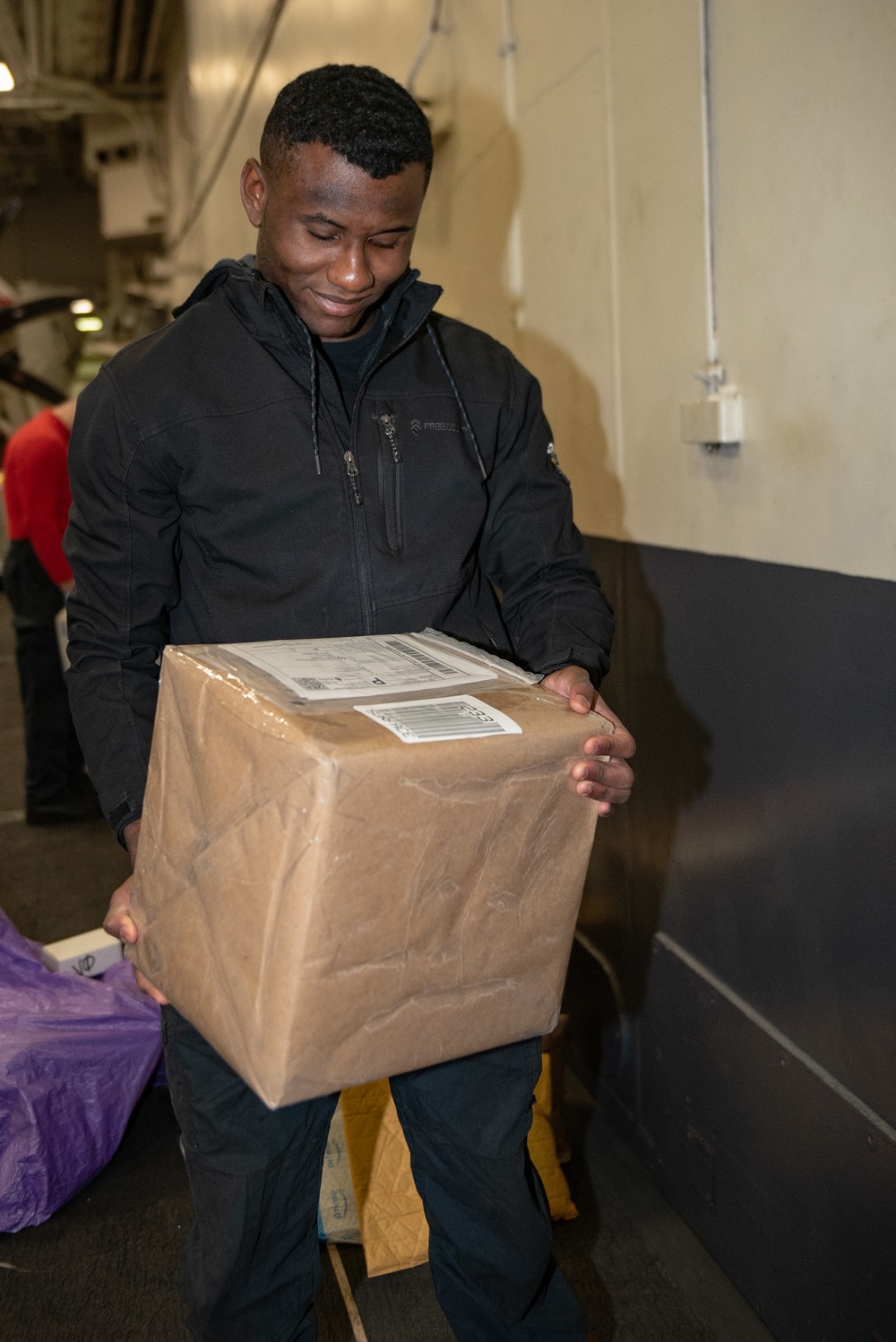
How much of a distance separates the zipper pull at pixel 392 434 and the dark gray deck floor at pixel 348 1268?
1.29 m

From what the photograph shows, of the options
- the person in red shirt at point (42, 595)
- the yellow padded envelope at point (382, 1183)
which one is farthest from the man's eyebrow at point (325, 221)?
the person in red shirt at point (42, 595)

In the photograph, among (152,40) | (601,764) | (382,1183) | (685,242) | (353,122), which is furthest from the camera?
(152,40)

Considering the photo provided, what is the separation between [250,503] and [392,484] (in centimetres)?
15

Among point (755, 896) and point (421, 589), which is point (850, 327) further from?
point (755, 896)

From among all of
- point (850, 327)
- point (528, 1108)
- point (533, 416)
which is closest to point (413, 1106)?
point (528, 1108)

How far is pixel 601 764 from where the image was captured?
1014mm

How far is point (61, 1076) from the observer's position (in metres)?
2.01

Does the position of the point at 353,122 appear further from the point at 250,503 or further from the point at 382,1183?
the point at 382,1183

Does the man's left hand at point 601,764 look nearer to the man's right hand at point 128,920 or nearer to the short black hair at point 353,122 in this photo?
the man's right hand at point 128,920

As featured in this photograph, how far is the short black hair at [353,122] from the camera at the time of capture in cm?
114

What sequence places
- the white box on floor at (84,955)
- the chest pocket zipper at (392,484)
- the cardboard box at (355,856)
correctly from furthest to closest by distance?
the white box on floor at (84,955)
the chest pocket zipper at (392,484)
the cardboard box at (355,856)

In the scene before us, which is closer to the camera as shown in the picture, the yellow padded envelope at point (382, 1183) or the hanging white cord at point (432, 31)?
the yellow padded envelope at point (382, 1183)

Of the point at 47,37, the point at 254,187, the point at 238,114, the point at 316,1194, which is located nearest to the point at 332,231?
the point at 254,187

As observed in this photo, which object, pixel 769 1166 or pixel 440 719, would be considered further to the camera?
pixel 769 1166
